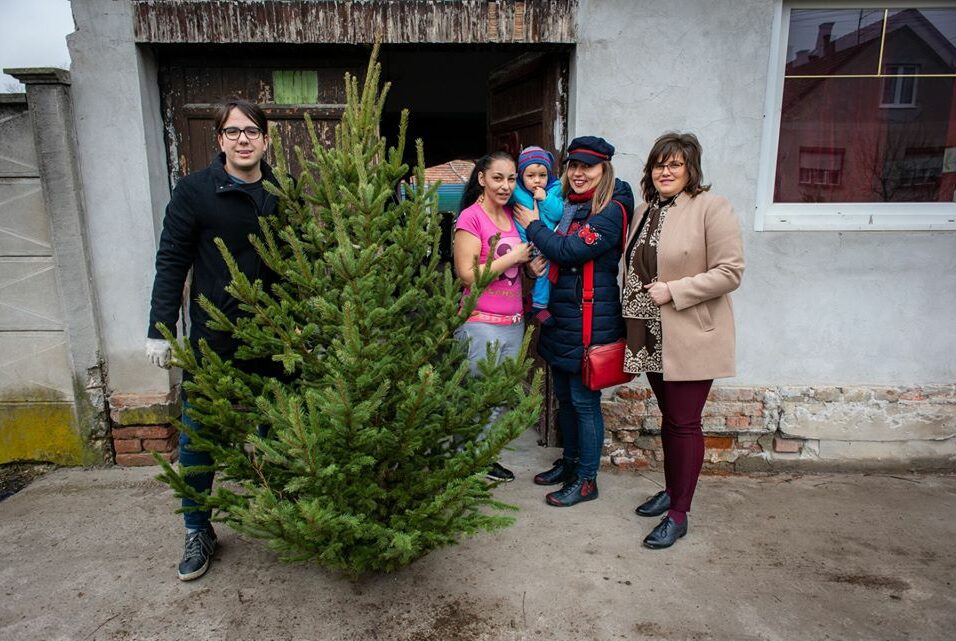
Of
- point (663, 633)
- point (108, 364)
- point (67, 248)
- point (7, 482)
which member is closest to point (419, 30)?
point (67, 248)

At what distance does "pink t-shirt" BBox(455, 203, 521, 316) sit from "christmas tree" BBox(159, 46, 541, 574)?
58cm

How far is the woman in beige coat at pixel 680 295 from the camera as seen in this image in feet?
9.27

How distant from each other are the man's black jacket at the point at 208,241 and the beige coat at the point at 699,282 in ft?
5.98

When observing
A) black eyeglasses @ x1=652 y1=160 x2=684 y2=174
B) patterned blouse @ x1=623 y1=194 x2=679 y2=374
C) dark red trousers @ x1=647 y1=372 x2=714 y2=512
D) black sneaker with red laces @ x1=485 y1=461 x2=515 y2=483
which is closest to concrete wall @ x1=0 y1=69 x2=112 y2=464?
black sneaker with red laces @ x1=485 y1=461 x2=515 y2=483

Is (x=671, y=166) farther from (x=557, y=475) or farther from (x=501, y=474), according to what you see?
(x=501, y=474)

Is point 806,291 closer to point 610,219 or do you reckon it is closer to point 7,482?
point 610,219

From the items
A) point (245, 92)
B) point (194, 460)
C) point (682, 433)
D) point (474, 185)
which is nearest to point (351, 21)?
point (245, 92)

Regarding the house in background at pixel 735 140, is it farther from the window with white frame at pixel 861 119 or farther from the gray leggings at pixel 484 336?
the gray leggings at pixel 484 336

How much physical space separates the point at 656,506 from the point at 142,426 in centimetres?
314

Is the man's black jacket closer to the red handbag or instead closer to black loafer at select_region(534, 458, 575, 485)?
the red handbag

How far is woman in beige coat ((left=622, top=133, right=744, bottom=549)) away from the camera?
2.83m

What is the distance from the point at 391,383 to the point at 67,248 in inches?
99.1

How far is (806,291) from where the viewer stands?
385 cm

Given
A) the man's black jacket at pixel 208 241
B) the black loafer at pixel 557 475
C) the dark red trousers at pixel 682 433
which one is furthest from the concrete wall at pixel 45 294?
the dark red trousers at pixel 682 433
